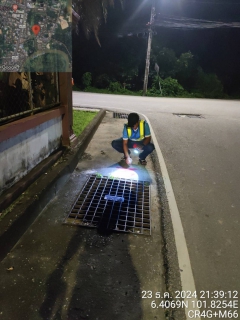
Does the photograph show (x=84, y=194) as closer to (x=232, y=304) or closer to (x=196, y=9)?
(x=232, y=304)

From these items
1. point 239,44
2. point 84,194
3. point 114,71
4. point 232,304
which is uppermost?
point 239,44

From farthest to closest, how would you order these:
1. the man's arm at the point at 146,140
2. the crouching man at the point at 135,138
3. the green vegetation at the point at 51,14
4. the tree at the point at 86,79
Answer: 1. the tree at the point at 86,79
2. the man's arm at the point at 146,140
3. the crouching man at the point at 135,138
4. the green vegetation at the point at 51,14

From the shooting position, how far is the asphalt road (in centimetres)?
271

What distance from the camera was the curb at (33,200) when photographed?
278 centimetres

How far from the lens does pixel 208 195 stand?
4.30 metres

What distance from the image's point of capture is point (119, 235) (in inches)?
124

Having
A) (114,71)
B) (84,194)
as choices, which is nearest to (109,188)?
(84,194)

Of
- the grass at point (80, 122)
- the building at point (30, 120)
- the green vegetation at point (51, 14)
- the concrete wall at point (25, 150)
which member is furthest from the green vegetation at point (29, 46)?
the grass at point (80, 122)

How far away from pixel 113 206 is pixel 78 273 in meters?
1.41

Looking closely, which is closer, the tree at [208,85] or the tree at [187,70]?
the tree at [208,85]

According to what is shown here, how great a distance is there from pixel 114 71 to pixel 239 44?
16.6 metres

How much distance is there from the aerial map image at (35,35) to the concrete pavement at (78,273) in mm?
2406

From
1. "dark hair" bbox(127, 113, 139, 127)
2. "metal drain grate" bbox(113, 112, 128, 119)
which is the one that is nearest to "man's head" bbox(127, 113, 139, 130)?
"dark hair" bbox(127, 113, 139, 127)

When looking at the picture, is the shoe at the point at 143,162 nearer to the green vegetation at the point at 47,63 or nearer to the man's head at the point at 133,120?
the man's head at the point at 133,120
